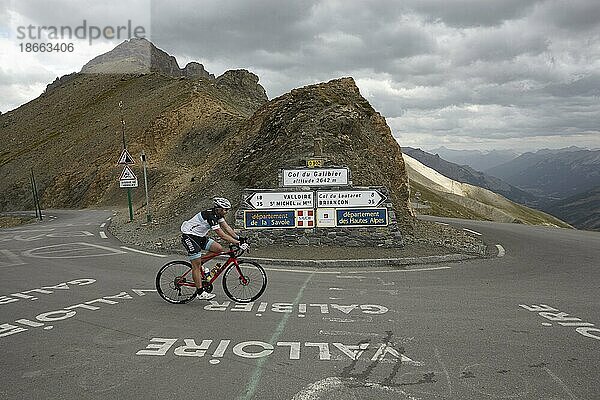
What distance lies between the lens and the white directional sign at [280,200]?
13.4 metres

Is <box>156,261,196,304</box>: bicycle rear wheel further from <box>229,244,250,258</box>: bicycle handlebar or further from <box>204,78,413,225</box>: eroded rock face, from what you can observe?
<box>204,78,413,225</box>: eroded rock face

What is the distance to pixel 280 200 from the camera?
1348 cm

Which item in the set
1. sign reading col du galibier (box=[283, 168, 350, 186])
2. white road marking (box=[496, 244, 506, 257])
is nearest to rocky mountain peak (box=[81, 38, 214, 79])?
sign reading col du galibier (box=[283, 168, 350, 186])

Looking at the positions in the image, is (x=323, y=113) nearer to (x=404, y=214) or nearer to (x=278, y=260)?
(x=404, y=214)

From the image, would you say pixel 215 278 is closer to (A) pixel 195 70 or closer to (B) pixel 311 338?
(B) pixel 311 338

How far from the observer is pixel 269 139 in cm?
1981

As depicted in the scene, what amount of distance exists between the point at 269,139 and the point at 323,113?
260 centimetres

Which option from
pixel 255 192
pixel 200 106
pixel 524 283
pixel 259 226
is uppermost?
pixel 200 106

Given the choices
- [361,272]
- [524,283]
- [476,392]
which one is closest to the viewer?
[476,392]

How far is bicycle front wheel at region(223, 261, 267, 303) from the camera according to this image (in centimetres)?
784

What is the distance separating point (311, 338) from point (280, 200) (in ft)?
25.6

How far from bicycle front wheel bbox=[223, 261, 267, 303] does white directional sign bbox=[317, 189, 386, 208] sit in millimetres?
5734

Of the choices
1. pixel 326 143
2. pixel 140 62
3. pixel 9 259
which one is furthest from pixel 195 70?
pixel 9 259

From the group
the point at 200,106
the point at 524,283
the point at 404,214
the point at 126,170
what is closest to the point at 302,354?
the point at 524,283
